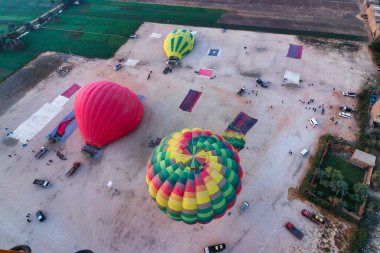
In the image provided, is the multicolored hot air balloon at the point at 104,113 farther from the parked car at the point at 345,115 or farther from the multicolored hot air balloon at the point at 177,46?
the parked car at the point at 345,115

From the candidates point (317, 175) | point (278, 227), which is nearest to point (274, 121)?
point (317, 175)

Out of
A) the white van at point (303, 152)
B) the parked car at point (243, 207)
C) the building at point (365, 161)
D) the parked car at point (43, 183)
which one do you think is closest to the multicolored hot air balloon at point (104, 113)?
the parked car at point (43, 183)

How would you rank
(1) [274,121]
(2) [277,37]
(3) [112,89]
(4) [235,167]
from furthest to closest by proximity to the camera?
1. (2) [277,37]
2. (1) [274,121]
3. (3) [112,89]
4. (4) [235,167]

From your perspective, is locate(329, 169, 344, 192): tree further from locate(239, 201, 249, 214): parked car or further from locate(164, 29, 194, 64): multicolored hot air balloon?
locate(164, 29, 194, 64): multicolored hot air balloon

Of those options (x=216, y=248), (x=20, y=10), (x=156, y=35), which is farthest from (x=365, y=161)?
(x=20, y=10)

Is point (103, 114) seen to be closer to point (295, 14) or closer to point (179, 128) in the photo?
point (179, 128)

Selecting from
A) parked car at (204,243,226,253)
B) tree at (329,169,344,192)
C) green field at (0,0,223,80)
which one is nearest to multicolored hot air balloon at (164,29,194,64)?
green field at (0,0,223,80)

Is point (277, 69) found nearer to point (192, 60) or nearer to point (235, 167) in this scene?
point (192, 60)

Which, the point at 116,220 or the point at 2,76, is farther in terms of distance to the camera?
the point at 2,76
